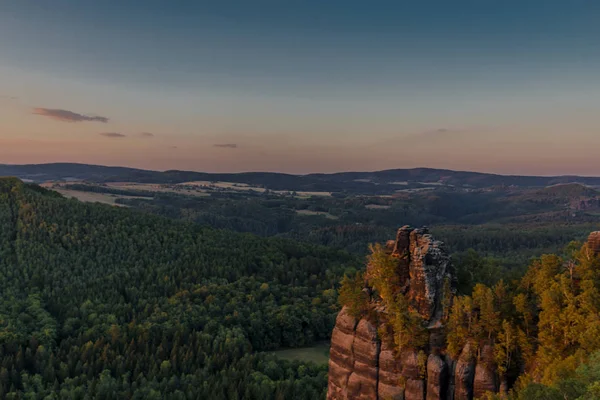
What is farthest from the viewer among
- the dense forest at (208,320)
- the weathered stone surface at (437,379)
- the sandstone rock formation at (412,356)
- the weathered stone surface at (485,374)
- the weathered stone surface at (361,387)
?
the weathered stone surface at (361,387)

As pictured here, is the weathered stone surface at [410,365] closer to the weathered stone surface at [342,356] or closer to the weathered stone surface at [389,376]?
the weathered stone surface at [389,376]

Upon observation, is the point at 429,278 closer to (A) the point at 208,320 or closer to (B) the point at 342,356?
(B) the point at 342,356

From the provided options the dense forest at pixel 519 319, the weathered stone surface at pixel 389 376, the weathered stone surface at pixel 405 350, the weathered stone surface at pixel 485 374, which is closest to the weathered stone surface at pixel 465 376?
the dense forest at pixel 519 319

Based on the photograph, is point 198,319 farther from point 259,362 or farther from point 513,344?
point 513,344

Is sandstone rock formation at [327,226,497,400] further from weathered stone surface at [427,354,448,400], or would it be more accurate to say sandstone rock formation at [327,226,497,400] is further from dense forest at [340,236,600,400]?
dense forest at [340,236,600,400]

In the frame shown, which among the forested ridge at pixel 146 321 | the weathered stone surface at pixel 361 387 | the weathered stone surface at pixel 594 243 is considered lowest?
the forested ridge at pixel 146 321

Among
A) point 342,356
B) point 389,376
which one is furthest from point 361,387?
point 342,356
